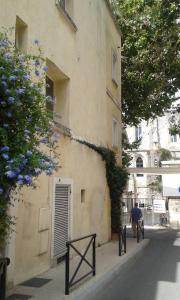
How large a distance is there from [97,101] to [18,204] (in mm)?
7442

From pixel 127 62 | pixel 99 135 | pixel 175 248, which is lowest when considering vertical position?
pixel 175 248

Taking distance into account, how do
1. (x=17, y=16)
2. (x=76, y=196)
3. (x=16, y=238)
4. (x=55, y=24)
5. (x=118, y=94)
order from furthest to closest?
1. (x=118, y=94)
2. (x=76, y=196)
3. (x=55, y=24)
4. (x=17, y=16)
5. (x=16, y=238)

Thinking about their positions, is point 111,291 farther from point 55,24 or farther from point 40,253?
point 55,24

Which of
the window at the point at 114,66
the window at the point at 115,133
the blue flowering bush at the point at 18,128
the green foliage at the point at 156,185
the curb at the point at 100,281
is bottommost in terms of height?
the curb at the point at 100,281

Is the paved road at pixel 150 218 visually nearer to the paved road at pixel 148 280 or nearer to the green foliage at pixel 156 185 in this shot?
the paved road at pixel 148 280

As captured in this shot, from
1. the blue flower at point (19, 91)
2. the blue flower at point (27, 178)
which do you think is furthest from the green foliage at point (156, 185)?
the blue flower at point (27, 178)

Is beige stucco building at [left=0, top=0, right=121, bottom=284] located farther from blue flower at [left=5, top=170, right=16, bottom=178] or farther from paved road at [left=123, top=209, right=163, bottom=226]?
paved road at [left=123, top=209, right=163, bottom=226]

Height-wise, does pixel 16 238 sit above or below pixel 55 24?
below

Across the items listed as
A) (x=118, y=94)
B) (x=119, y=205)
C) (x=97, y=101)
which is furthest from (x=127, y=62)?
(x=119, y=205)

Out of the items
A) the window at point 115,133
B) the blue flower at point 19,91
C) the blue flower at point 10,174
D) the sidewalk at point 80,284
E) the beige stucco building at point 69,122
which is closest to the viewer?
the blue flower at point 10,174

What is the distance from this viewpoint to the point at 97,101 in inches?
555

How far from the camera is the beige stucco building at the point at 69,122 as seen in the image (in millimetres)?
7992

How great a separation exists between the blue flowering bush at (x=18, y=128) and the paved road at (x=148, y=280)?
11.3ft

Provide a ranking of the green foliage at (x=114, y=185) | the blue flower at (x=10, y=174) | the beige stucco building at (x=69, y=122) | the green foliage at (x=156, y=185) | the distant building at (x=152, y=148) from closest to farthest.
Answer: the blue flower at (x=10, y=174)
the beige stucco building at (x=69, y=122)
the green foliage at (x=114, y=185)
the green foliage at (x=156, y=185)
the distant building at (x=152, y=148)
